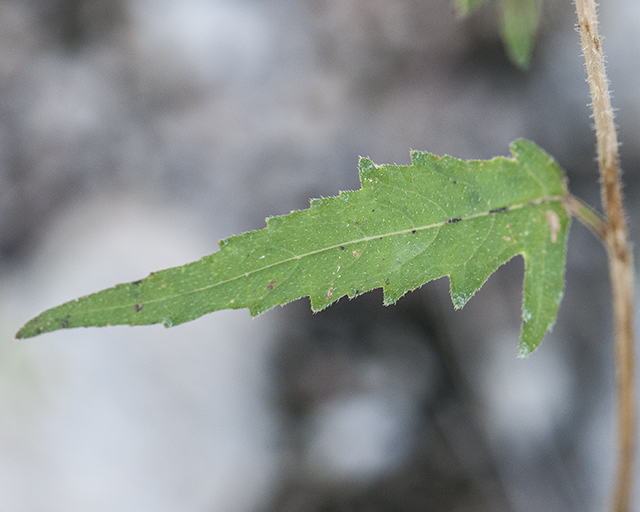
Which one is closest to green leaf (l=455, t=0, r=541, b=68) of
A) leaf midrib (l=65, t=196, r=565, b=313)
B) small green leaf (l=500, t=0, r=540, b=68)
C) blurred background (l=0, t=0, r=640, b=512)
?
small green leaf (l=500, t=0, r=540, b=68)

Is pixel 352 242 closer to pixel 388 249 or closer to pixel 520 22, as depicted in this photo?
pixel 388 249

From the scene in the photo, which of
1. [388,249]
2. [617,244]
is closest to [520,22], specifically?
[617,244]

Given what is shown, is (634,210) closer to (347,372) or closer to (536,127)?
(536,127)

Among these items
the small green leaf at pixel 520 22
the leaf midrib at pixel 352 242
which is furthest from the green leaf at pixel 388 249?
the small green leaf at pixel 520 22

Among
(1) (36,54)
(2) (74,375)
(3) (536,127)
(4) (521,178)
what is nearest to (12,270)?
(2) (74,375)

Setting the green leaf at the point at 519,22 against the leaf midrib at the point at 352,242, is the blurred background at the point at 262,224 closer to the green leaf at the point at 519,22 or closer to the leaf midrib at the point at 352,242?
the green leaf at the point at 519,22

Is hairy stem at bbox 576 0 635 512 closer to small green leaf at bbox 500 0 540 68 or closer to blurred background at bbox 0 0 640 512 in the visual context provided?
small green leaf at bbox 500 0 540 68
